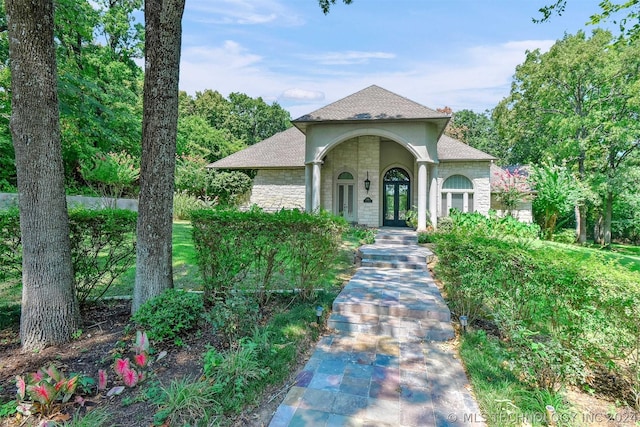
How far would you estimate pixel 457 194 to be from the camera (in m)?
16.2

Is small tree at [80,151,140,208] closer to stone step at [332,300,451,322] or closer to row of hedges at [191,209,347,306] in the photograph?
row of hedges at [191,209,347,306]

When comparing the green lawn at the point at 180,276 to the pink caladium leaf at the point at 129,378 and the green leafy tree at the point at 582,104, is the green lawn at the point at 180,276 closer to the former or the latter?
the pink caladium leaf at the point at 129,378

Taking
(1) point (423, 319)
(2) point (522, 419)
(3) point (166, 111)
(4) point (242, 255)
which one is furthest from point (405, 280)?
(3) point (166, 111)

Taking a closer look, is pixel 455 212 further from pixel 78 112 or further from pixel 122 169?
pixel 122 169

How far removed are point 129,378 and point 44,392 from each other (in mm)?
596

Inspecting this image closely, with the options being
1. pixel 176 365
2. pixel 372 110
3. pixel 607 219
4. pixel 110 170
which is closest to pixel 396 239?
pixel 372 110

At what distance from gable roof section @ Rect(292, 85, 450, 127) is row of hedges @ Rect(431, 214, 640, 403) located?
9440mm

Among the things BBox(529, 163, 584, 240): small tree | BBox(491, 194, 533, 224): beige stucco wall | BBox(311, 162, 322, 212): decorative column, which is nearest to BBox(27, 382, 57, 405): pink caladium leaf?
BBox(311, 162, 322, 212): decorative column

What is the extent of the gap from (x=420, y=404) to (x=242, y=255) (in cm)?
294

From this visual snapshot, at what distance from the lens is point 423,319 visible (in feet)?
16.1

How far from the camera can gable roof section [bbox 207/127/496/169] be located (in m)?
16.1

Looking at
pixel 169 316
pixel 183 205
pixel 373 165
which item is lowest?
pixel 169 316

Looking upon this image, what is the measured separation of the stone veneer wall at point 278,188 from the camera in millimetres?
17125

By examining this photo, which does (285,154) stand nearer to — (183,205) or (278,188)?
(278,188)
